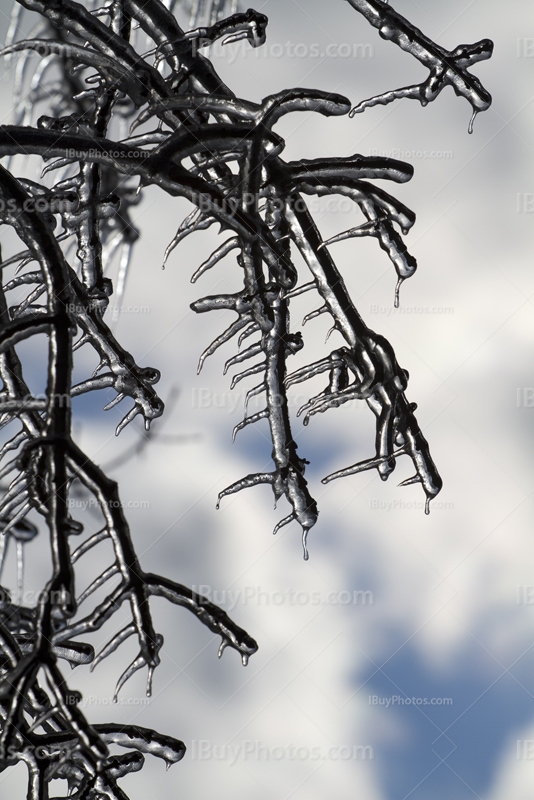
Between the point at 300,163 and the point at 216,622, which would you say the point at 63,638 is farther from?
the point at 300,163

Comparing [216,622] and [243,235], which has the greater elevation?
[243,235]

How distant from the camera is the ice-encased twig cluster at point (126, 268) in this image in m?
0.50

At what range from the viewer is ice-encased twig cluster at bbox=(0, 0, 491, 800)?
50cm

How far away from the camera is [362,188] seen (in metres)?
0.73

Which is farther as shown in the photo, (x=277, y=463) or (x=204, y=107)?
(x=277, y=463)

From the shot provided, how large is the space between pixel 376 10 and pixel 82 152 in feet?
1.00

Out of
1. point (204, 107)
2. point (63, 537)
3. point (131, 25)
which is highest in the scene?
point (131, 25)

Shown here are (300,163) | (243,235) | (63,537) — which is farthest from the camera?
(300,163)

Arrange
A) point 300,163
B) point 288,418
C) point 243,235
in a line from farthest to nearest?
point 288,418 < point 300,163 < point 243,235

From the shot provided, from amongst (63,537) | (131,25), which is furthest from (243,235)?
(131,25)

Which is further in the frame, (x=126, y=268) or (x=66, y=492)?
(x=126, y=268)

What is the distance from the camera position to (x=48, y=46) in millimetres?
660

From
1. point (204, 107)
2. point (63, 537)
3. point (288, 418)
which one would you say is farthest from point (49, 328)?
point (288, 418)

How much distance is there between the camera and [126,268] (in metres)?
0.87
